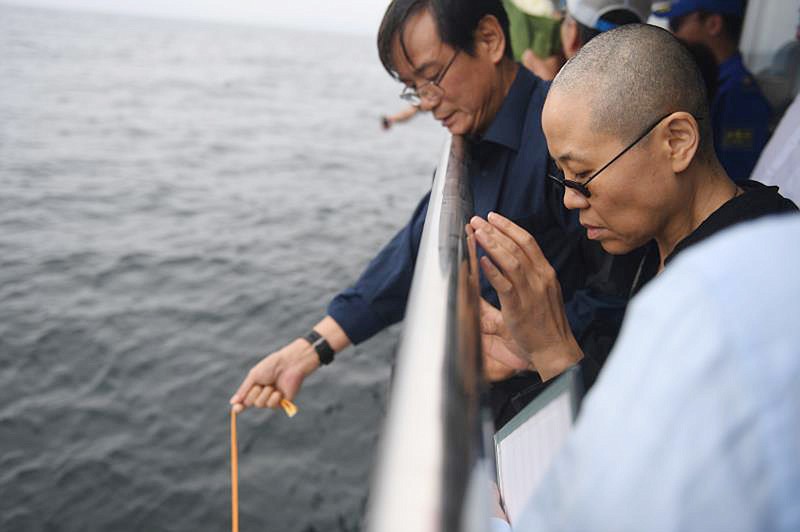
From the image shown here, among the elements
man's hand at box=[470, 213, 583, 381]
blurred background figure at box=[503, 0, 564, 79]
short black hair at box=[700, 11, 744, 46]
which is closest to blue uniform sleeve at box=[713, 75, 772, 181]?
short black hair at box=[700, 11, 744, 46]

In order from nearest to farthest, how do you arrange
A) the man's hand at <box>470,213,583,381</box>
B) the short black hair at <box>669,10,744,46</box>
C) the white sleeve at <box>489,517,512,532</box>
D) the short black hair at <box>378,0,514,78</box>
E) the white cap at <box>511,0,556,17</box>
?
the white sleeve at <box>489,517,512,532</box>, the man's hand at <box>470,213,583,381</box>, the short black hair at <box>378,0,514,78</box>, the short black hair at <box>669,10,744,46</box>, the white cap at <box>511,0,556,17</box>

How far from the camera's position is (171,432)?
629 cm

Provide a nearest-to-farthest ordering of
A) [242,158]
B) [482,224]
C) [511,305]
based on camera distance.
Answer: [482,224]
[511,305]
[242,158]

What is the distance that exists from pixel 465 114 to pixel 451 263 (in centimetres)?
145

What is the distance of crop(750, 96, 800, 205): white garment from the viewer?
197 cm

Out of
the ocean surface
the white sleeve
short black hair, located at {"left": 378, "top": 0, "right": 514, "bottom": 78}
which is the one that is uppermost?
short black hair, located at {"left": 378, "top": 0, "right": 514, "bottom": 78}

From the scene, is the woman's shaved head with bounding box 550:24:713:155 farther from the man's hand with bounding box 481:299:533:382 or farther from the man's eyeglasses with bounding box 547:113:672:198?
the man's hand with bounding box 481:299:533:382

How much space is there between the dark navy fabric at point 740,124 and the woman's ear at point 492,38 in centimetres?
188

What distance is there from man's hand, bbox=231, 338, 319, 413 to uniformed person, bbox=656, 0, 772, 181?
242cm

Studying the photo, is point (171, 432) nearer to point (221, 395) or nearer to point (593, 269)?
point (221, 395)

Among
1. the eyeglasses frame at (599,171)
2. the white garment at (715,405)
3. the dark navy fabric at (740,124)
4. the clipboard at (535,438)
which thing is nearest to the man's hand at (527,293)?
the eyeglasses frame at (599,171)

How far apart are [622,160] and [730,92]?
2.60 m

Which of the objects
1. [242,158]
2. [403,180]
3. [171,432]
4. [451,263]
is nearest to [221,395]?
[171,432]

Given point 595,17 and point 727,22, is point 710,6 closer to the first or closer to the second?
point 727,22
